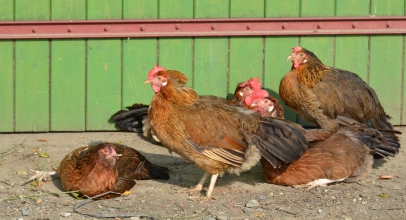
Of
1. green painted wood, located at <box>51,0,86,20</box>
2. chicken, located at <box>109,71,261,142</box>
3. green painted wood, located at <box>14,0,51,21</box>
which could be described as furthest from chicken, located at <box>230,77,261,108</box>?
green painted wood, located at <box>14,0,51,21</box>

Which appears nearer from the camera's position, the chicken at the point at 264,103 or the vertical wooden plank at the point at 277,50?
the chicken at the point at 264,103

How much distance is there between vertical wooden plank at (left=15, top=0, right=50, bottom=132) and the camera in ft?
24.9

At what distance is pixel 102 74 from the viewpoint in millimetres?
7812

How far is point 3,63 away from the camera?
768 centimetres

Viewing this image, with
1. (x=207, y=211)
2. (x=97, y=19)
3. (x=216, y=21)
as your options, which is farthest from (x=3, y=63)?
(x=207, y=211)

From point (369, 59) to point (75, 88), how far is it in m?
3.27

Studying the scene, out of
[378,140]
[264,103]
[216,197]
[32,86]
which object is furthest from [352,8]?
[32,86]

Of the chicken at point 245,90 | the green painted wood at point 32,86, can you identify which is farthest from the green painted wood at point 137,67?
the chicken at point 245,90

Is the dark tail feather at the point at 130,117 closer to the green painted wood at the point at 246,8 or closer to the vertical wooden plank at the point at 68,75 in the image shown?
the vertical wooden plank at the point at 68,75

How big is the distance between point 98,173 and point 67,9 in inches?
91.2

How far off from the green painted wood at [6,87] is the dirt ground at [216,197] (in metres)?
0.63

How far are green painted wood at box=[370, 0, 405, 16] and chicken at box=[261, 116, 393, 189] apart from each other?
1881 millimetres

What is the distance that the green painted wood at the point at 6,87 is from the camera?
7641 mm

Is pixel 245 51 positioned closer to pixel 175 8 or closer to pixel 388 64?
pixel 175 8
